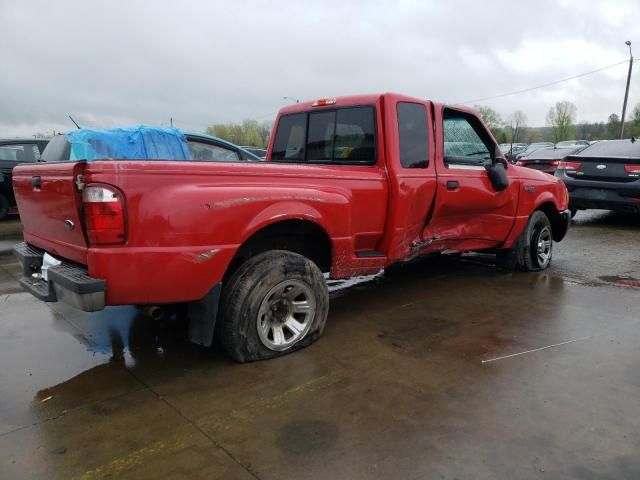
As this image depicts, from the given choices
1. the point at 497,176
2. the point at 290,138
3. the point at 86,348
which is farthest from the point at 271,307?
the point at 497,176

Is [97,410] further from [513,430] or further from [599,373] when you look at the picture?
[599,373]

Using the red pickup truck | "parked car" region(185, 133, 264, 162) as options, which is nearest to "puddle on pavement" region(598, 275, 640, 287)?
the red pickup truck

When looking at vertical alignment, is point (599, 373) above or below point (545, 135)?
below

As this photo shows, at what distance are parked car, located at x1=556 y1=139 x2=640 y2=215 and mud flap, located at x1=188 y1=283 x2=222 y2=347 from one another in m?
7.60

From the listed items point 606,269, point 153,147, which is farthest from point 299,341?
point 153,147

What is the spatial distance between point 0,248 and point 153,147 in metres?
2.82

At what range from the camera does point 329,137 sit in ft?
14.9

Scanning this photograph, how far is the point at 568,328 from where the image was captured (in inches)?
160

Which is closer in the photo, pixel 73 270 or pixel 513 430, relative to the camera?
pixel 513 430

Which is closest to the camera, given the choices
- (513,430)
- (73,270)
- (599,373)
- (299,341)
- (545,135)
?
(513,430)

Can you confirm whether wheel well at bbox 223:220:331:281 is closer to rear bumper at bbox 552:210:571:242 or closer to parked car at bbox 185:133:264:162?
rear bumper at bbox 552:210:571:242

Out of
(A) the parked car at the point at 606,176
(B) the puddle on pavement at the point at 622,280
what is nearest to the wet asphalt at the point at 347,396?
(B) the puddle on pavement at the point at 622,280

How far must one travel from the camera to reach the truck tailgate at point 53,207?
290 cm

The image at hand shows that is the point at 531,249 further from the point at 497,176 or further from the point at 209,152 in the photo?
the point at 209,152
